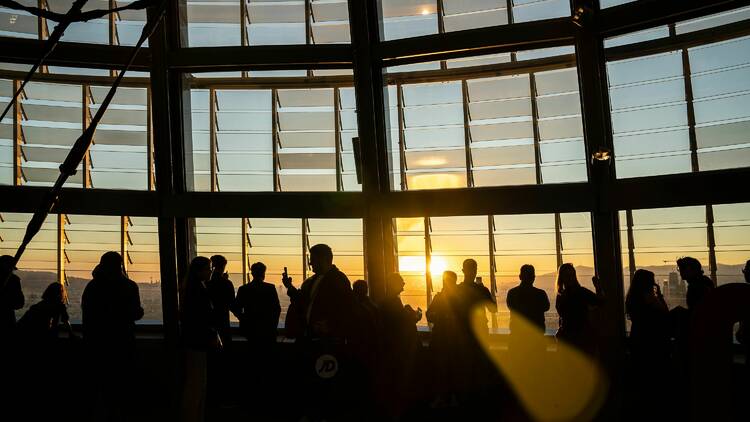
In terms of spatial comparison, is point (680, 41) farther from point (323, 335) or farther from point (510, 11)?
point (323, 335)

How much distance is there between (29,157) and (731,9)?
6361 mm

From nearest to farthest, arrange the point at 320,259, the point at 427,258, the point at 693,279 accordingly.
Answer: the point at 320,259 < the point at 693,279 < the point at 427,258

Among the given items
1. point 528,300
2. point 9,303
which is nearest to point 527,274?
point 528,300

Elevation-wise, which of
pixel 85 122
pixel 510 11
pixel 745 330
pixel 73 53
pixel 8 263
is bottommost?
pixel 745 330

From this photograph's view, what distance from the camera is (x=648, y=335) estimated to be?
4.25 metres

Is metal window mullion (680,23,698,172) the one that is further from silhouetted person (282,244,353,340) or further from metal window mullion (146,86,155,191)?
metal window mullion (146,86,155,191)

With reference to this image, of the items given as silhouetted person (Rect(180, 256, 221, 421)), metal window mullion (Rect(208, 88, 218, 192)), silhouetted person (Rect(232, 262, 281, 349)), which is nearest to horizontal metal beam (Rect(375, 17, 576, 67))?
metal window mullion (Rect(208, 88, 218, 192))

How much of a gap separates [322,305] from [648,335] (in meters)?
2.71

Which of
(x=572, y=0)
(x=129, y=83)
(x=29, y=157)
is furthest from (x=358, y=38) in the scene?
(x=29, y=157)

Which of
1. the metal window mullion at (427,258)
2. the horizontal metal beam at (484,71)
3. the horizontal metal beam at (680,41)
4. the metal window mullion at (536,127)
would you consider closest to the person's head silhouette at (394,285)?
the metal window mullion at (427,258)

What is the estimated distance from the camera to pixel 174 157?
5711mm

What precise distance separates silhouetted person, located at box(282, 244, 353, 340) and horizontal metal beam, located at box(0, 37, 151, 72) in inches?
140

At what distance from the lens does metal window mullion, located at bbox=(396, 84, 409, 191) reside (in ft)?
19.0

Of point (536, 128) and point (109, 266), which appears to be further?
point (536, 128)
